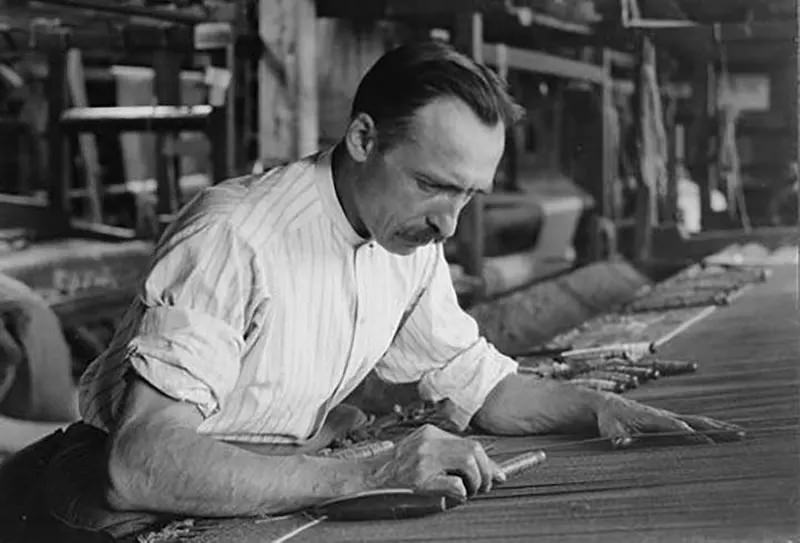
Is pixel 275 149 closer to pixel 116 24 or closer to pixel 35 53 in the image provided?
pixel 116 24

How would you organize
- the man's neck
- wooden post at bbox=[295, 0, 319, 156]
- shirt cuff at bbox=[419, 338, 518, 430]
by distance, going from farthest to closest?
wooden post at bbox=[295, 0, 319, 156] < shirt cuff at bbox=[419, 338, 518, 430] < the man's neck

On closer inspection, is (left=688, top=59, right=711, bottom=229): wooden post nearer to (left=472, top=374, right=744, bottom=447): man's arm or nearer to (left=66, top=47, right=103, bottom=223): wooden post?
(left=472, top=374, right=744, bottom=447): man's arm

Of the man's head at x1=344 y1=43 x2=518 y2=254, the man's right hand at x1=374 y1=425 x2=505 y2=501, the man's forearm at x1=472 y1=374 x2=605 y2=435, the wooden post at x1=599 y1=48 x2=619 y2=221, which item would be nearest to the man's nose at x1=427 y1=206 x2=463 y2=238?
the man's head at x1=344 y1=43 x2=518 y2=254

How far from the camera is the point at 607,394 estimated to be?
1.64 metres

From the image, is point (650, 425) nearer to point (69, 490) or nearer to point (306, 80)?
point (69, 490)

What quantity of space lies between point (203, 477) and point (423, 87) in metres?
0.45

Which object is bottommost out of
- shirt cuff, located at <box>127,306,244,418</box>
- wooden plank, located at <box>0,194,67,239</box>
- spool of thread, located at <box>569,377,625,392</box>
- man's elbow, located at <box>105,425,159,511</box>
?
wooden plank, located at <box>0,194,67,239</box>

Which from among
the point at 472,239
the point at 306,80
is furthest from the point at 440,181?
the point at 472,239

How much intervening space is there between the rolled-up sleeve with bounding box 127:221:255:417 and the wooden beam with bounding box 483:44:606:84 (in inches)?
59.9

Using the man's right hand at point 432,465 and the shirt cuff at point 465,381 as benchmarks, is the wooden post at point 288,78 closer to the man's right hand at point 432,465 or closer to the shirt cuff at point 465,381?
the shirt cuff at point 465,381

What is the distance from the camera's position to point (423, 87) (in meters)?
1.36

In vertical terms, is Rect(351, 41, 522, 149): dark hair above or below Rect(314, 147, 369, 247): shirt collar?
above

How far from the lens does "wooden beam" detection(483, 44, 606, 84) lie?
2.80 m

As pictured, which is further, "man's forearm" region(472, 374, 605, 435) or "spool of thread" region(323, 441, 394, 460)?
"man's forearm" region(472, 374, 605, 435)
